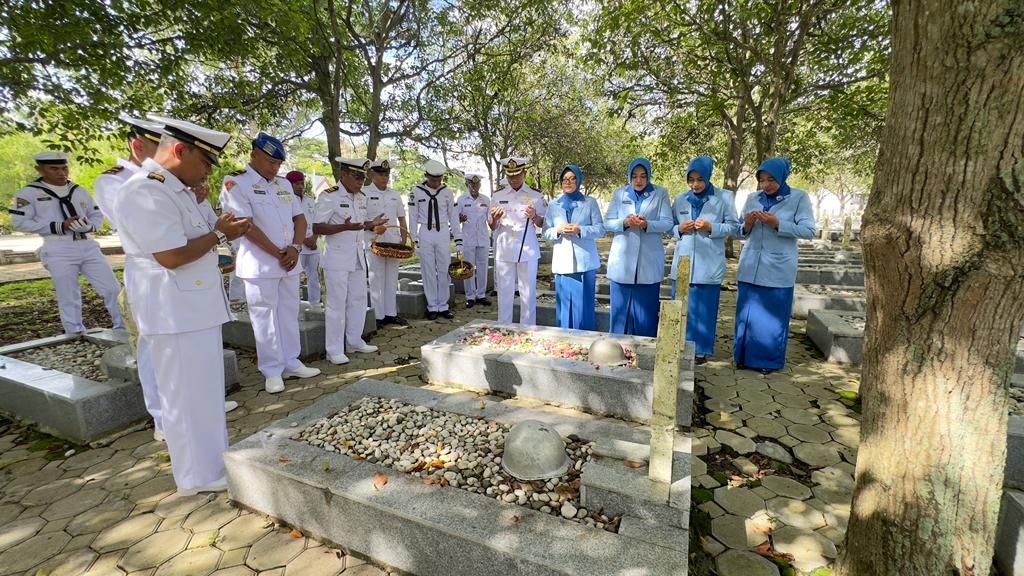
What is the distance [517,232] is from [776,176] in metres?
2.86

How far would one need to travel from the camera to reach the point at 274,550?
→ 235cm

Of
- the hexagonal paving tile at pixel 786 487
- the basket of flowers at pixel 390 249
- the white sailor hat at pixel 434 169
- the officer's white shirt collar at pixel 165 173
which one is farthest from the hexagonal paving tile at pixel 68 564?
the white sailor hat at pixel 434 169

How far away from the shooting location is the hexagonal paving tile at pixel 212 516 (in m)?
2.53

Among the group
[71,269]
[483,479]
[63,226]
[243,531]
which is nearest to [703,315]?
[483,479]

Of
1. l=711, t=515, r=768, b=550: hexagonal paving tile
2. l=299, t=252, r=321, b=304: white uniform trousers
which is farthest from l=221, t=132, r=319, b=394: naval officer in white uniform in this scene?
l=711, t=515, r=768, b=550: hexagonal paving tile

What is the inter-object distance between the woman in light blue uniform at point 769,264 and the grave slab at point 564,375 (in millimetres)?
893

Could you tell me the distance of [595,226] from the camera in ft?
17.0

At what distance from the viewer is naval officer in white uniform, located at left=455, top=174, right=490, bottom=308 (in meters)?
8.40

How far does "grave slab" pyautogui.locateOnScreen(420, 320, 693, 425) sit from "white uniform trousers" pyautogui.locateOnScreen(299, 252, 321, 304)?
3725mm

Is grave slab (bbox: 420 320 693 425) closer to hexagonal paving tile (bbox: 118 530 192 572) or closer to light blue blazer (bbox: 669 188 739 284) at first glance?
light blue blazer (bbox: 669 188 739 284)

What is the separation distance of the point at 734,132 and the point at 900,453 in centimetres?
1173

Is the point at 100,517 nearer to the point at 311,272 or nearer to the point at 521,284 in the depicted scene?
the point at 521,284

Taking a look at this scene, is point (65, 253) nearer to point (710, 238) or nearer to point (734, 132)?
point (710, 238)

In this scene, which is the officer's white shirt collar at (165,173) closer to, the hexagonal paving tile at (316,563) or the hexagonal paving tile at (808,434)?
the hexagonal paving tile at (316,563)
